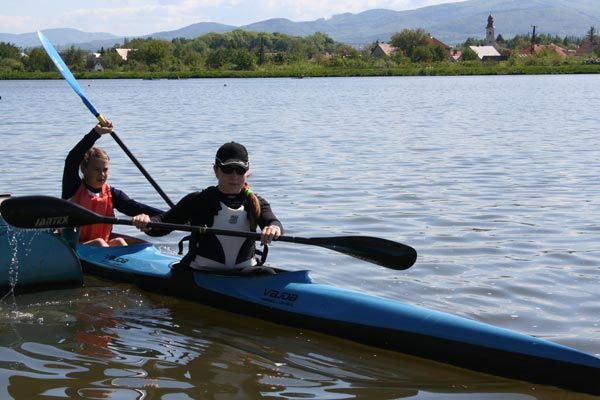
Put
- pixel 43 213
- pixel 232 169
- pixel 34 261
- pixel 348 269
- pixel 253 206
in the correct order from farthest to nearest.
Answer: pixel 348 269 < pixel 34 261 < pixel 43 213 < pixel 253 206 < pixel 232 169

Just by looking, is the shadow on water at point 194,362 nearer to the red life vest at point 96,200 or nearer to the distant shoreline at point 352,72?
the red life vest at point 96,200

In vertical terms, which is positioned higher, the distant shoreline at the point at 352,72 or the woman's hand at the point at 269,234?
the distant shoreline at the point at 352,72

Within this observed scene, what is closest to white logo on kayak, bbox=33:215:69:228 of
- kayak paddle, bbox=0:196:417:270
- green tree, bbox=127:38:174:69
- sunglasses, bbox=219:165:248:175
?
kayak paddle, bbox=0:196:417:270

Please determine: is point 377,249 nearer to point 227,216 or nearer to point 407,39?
point 227,216

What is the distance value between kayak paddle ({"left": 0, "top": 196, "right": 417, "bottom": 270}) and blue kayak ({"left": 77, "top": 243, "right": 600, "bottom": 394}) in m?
0.35

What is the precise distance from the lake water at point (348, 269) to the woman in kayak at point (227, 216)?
0.42 meters

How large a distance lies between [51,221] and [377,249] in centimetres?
243

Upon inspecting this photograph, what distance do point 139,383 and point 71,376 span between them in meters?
0.43

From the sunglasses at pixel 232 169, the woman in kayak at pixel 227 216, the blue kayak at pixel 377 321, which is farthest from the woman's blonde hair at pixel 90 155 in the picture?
the sunglasses at pixel 232 169

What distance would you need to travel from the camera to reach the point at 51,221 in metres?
6.12

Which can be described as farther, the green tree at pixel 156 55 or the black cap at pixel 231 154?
the green tree at pixel 156 55

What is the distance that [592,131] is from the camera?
20.1 metres

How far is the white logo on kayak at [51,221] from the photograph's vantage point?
6109 mm

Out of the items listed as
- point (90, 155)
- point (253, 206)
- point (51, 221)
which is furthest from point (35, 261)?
point (253, 206)
